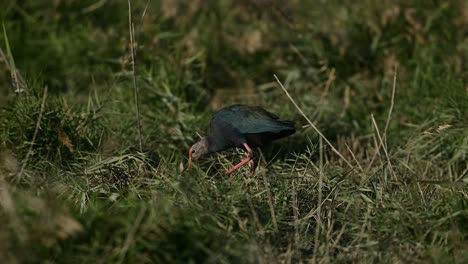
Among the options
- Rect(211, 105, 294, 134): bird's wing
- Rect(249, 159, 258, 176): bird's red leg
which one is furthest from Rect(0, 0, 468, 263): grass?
Rect(211, 105, 294, 134): bird's wing

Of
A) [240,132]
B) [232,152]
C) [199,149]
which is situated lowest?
[232,152]

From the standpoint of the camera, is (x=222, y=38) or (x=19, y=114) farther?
(x=222, y=38)

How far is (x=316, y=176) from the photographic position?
437cm

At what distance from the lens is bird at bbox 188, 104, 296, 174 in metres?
5.02

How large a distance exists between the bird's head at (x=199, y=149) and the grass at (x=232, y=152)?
0.19 feet

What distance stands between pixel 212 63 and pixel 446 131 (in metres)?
2.08

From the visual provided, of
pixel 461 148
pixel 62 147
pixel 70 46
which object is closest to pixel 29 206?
pixel 62 147

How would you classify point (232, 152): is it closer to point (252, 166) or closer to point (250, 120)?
point (250, 120)

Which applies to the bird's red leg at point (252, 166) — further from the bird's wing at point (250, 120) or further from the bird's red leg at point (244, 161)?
the bird's wing at point (250, 120)

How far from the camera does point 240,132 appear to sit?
5059 millimetres

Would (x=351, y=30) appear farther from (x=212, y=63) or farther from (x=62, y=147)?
(x=62, y=147)

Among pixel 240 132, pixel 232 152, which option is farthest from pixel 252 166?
pixel 232 152

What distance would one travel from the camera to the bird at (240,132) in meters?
5.02

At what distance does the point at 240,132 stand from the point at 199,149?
0.29 m
